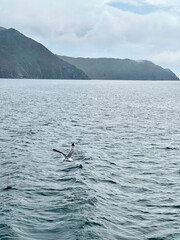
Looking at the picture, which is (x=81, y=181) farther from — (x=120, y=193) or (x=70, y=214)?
(x=70, y=214)

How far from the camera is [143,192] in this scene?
26.0m

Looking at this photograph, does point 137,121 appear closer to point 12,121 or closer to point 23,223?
point 12,121

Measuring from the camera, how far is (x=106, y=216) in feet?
70.2

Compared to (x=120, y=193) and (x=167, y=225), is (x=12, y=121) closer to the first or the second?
(x=120, y=193)

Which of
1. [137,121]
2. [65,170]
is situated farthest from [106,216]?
[137,121]

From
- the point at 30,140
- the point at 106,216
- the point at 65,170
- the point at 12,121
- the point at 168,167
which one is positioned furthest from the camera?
the point at 12,121

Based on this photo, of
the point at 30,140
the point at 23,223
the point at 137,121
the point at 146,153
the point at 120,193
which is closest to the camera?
the point at 23,223

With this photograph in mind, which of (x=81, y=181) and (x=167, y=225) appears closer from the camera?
(x=167, y=225)

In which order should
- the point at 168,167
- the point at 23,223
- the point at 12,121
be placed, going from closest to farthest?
the point at 23,223, the point at 168,167, the point at 12,121

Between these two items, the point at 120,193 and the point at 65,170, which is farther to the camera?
the point at 65,170

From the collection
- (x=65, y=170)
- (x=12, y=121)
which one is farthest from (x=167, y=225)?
(x=12, y=121)

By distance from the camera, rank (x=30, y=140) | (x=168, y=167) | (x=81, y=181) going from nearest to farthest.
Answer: (x=81, y=181), (x=168, y=167), (x=30, y=140)

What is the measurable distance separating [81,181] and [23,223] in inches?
344

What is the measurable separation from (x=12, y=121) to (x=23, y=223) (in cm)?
4461
